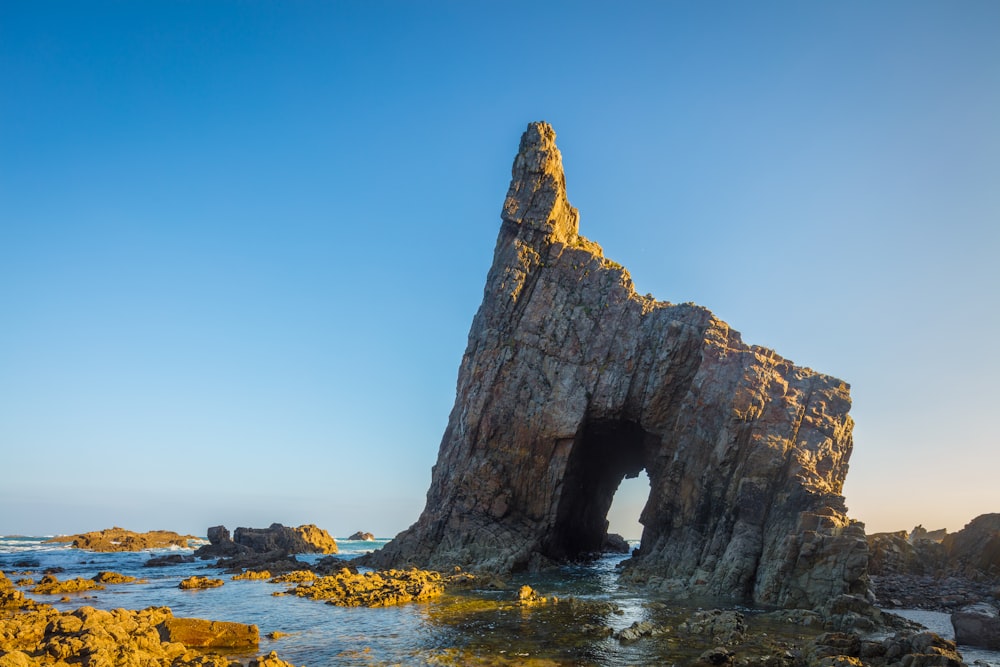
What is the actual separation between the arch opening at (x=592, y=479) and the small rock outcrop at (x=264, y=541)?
37.5 meters

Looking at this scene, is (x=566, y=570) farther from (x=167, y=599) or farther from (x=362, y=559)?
(x=167, y=599)

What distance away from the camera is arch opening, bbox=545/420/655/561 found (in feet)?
175

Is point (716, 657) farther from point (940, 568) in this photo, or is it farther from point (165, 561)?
point (165, 561)

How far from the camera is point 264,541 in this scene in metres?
79.1

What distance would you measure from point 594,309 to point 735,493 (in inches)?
794

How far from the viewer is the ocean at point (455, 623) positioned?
20.4m

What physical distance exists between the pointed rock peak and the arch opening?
64.6 feet

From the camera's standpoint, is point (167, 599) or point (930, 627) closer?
point (930, 627)

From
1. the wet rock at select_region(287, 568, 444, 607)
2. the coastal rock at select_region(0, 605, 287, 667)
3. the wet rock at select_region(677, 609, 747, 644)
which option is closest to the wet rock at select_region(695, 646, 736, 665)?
the wet rock at select_region(677, 609, 747, 644)

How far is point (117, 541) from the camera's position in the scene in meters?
97.2

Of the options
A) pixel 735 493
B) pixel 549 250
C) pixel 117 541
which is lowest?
pixel 117 541

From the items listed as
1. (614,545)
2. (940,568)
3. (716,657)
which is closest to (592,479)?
(940,568)

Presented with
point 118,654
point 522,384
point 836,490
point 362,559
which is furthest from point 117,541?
point 836,490

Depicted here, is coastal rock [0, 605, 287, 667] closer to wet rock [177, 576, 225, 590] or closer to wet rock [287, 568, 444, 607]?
wet rock [287, 568, 444, 607]
